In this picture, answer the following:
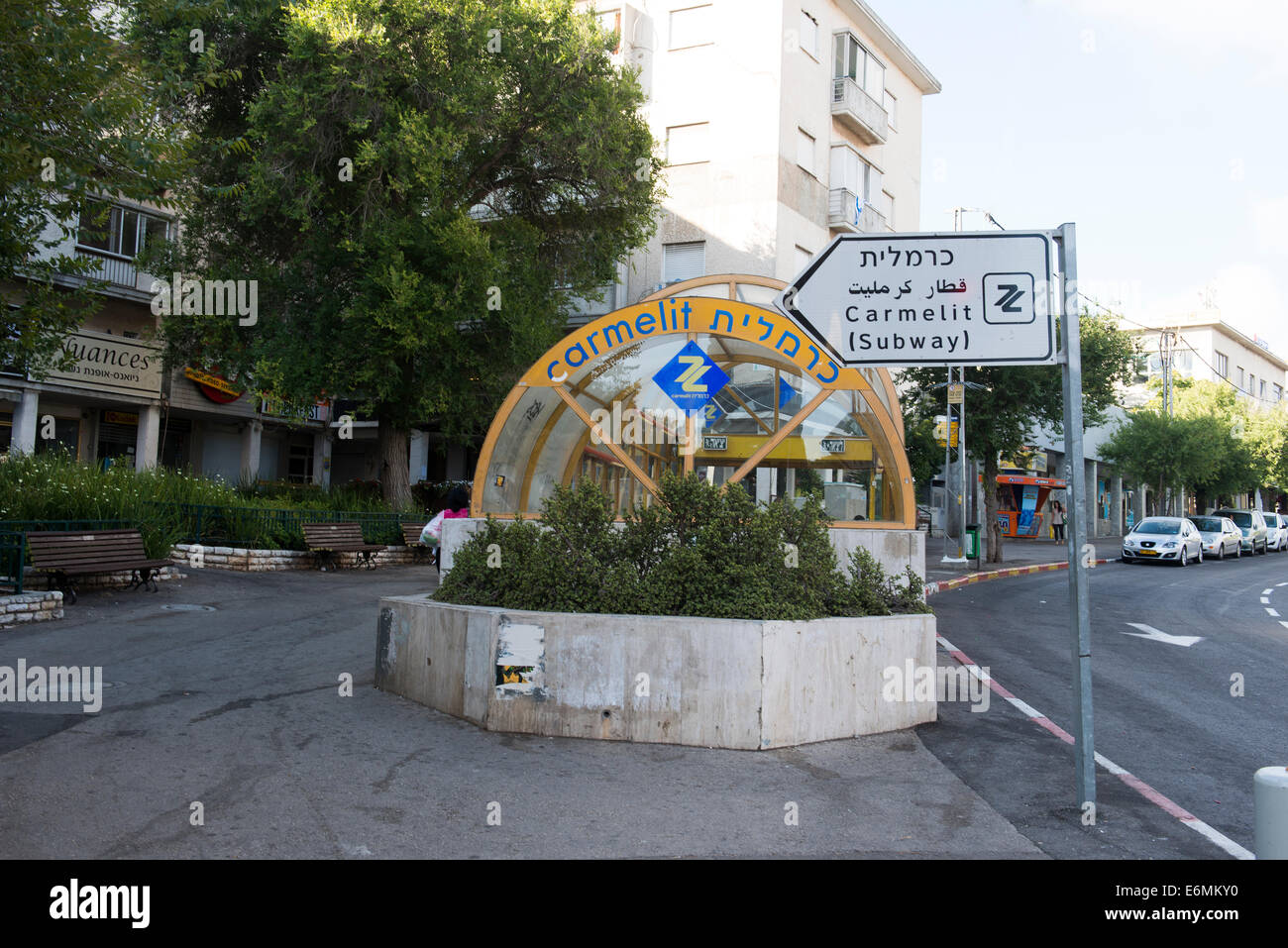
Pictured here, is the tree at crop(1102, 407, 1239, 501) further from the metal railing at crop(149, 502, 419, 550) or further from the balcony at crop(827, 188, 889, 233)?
the metal railing at crop(149, 502, 419, 550)

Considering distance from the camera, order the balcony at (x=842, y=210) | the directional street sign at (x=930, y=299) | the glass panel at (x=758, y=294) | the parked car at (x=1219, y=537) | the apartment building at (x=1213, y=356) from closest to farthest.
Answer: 1. the directional street sign at (x=930, y=299)
2. the glass panel at (x=758, y=294)
3. the balcony at (x=842, y=210)
4. the parked car at (x=1219, y=537)
5. the apartment building at (x=1213, y=356)

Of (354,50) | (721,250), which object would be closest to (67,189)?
(354,50)

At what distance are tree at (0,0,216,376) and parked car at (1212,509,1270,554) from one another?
1602 inches

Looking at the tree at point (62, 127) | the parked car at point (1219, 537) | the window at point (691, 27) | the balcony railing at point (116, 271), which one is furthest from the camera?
the parked car at point (1219, 537)

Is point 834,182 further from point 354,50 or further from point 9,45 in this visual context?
point 9,45

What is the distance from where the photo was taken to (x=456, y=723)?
22.5 ft

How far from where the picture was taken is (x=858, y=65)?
30.2 meters

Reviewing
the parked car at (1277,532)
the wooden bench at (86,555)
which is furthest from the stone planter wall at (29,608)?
the parked car at (1277,532)

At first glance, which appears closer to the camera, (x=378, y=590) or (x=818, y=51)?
(x=378, y=590)

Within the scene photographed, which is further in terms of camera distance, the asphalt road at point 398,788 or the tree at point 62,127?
the tree at point 62,127

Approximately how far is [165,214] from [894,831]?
28.2 m

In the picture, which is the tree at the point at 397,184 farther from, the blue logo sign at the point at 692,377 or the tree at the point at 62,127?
the tree at the point at 62,127

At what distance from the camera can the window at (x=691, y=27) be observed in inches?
1062

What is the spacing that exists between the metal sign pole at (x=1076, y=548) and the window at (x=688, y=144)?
22.8m
